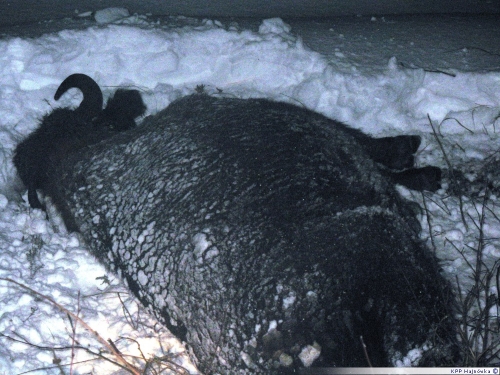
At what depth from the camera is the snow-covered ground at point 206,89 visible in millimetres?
2904

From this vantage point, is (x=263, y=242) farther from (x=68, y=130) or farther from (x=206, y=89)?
(x=206, y=89)

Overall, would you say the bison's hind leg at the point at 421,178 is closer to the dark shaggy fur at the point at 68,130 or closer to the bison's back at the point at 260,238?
the bison's back at the point at 260,238

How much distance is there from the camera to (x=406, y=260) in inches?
90.0

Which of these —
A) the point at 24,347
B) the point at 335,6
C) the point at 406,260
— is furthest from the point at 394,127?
the point at 24,347

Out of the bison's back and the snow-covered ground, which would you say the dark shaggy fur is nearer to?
the snow-covered ground

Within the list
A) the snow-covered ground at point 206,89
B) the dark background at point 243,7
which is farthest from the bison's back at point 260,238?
the dark background at point 243,7

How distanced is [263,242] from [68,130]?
2.19 metres

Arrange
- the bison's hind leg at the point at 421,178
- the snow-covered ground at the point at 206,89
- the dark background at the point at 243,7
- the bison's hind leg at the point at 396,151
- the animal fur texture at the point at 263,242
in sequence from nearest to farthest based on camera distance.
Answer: the animal fur texture at the point at 263,242, the snow-covered ground at the point at 206,89, the bison's hind leg at the point at 421,178, the bison's hind leg at the point at 396,151, the dark background at the point at 243,7

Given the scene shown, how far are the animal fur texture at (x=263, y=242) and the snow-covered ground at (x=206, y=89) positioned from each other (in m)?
0.35

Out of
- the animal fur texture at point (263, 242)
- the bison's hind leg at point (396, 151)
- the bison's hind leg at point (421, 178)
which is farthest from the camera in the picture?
the bison's hind leg at point (396, 151)

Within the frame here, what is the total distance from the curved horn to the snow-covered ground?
57 cm

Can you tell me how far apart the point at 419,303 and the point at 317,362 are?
0.54m

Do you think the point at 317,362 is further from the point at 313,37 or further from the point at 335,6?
the point at 335,6

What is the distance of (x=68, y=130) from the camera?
3.79 meters
